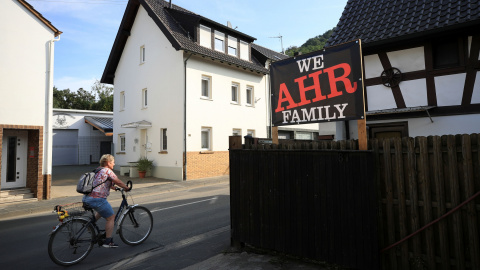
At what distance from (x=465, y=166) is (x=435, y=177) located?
1.03 ft

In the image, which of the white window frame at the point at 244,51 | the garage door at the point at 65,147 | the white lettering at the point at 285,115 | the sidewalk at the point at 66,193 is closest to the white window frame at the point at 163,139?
the sidewalk at the point at 66,193

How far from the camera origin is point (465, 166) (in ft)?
10.6

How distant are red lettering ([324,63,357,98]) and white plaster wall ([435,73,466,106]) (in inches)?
199

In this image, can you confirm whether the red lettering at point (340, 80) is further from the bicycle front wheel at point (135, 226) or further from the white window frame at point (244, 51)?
the white window frame at point (244, 51)

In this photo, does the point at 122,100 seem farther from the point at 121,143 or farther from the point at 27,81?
the point at 27,81

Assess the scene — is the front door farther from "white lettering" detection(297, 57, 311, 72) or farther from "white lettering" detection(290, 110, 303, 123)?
"white lettering" detection(297, 57, 311, 72)

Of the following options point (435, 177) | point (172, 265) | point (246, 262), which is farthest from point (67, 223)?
point (435, 177)

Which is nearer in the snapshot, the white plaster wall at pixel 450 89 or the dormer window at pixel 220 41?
the white plaster wall at pixel 450 89

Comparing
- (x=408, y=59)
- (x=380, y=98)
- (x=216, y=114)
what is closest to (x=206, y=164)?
(x=216, y=114)

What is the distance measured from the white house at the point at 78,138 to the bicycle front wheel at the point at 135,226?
887 inches

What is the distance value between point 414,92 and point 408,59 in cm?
99

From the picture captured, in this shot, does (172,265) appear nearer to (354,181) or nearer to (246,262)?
(246,262)

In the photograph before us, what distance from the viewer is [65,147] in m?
27.3

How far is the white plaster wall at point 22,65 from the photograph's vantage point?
1057 centimetres
